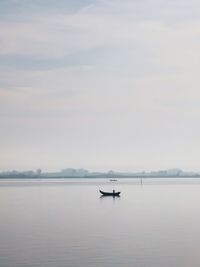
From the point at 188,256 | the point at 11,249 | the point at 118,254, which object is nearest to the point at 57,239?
the point at 11,249

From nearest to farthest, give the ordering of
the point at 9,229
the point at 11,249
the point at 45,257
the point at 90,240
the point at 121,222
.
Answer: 1. the point at 45,257
2. the point at 11,249
3. the point at 90,240
4. the point at 9,229
5. the point at 121,222

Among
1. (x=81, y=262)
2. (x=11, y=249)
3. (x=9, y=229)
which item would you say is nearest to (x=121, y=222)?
(x=9, y=229)

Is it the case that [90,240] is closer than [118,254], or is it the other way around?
[118,254]

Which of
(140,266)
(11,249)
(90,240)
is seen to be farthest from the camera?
(90,240)

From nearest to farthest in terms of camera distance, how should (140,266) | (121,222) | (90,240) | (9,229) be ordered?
1. (140,266)
2. (90,240)
3. (9,229)
4. (121,222)

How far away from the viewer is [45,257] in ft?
139

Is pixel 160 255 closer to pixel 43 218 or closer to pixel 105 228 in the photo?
pixel 105 228

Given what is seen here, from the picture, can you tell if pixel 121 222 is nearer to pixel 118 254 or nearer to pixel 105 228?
pixel 105 228

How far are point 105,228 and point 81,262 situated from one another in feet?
70.6

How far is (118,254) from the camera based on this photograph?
4362 cm

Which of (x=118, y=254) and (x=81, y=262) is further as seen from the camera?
(x=118, y=254)

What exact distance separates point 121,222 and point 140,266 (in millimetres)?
30303

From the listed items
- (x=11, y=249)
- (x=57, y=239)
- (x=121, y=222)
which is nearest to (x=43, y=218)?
(x=121, y=222)

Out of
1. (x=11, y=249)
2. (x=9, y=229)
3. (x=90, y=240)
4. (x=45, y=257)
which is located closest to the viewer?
(x=45, y=257)
